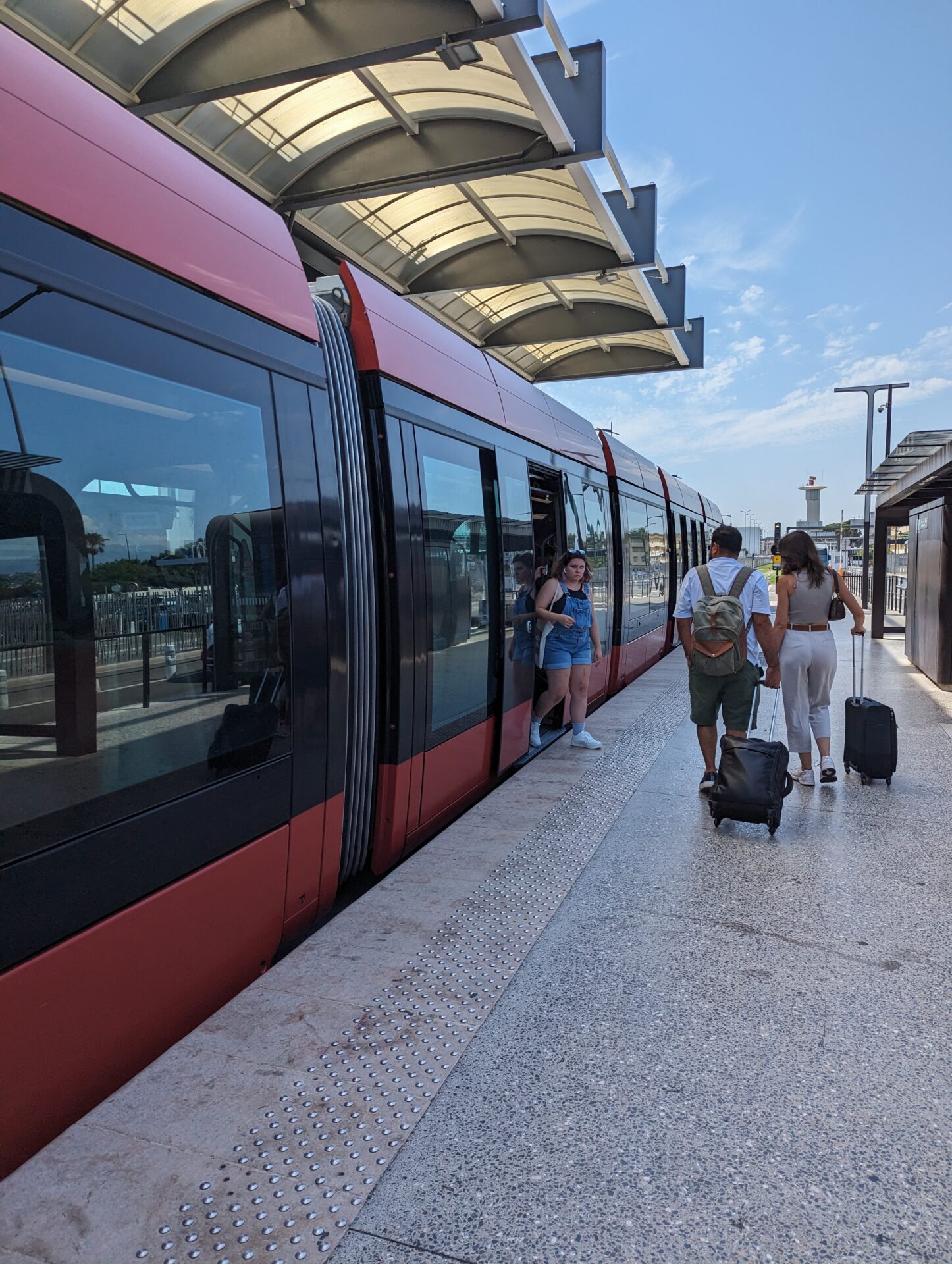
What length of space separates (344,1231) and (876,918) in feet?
9.19

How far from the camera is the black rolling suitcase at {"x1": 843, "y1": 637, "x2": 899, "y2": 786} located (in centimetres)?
605

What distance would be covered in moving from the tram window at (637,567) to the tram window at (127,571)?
8355 mm

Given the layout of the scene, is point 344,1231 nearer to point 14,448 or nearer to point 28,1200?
point 28,1200

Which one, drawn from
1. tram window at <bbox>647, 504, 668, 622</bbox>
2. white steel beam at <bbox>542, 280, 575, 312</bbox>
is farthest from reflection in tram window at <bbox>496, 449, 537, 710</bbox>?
white steel beam at <bbox>542, 280, 575, 312</bbox>

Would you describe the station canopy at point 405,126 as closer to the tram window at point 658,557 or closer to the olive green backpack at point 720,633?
the tram window at point 658,557

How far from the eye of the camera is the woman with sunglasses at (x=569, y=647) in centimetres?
720

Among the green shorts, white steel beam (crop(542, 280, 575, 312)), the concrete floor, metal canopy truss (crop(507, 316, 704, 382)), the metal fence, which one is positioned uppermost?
white steel beam (crop(542, 280, 575, 312))

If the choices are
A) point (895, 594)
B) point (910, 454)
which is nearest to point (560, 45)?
Result: point (910, 454)

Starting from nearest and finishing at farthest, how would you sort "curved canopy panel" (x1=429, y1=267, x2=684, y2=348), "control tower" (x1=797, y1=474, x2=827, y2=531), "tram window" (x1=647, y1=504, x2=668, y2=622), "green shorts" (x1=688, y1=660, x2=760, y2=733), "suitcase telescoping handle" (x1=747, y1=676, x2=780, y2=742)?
"green shorts" (x1=688, y1=660, x2=760, y2=733) < "suitcase telescoping handle" (x1=747, y1=676, x2=780, y2=742) < "tram window" (x1=647, y1=504, x2=668, y2=622) < "curved canopy panel" (x1=429, y1=267, x2=684, y2=348) < "control tower" (x1=797, y1=474, x2=827, y2=531)

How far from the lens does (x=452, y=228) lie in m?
12.1

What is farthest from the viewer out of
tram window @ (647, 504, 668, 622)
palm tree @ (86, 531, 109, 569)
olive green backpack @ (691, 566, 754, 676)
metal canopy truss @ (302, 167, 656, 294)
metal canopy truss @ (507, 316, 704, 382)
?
metal canopy truss @ (507, 316, 704, 382)

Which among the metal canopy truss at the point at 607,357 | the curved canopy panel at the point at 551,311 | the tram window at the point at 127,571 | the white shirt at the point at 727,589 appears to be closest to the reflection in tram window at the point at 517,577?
the white shirt at the point at 727,589

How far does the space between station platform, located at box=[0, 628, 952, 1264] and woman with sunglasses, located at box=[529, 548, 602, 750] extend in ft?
9.37

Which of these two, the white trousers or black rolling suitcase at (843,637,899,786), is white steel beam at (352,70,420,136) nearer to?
the white trousers
